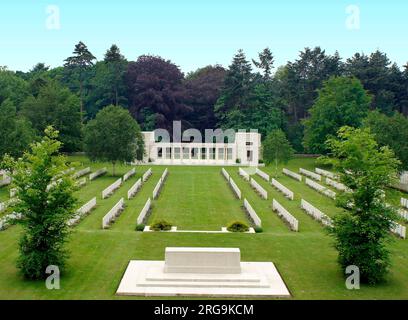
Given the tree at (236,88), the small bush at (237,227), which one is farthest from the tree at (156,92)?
the small bush at (237,227)

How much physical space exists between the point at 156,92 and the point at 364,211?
237 ft

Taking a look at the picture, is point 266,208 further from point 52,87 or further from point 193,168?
point 52,87

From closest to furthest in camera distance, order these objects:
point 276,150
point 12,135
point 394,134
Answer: point 12,135
point 394,134
point 276,150

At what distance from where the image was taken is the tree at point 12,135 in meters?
50.8

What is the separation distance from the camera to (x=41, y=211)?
23219mm

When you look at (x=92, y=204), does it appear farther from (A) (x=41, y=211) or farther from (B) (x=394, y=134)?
(B) (x=394, y=134)

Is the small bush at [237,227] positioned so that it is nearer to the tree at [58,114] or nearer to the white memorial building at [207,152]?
the tree at [58,114]

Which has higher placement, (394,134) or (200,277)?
(394,134)

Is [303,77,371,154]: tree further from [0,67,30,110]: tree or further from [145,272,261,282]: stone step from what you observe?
[145,272,261,282]: stone step

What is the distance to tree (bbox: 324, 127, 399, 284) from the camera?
2281cm

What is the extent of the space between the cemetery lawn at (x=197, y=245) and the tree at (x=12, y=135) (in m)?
4.31

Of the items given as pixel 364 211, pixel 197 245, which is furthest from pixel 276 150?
pixel 364 211

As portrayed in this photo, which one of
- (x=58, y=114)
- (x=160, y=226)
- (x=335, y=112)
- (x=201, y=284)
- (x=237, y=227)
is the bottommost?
(x=201, y=284)

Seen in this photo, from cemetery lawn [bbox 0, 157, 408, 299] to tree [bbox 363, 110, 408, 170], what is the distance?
9149mm
